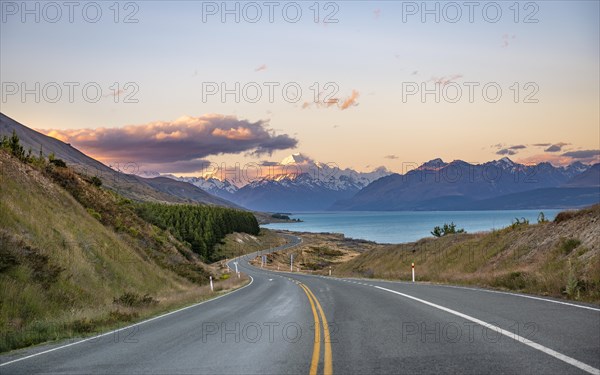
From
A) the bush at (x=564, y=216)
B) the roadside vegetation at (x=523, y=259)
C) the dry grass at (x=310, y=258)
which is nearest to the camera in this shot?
the roadside vegetation at (x=523, y=259)

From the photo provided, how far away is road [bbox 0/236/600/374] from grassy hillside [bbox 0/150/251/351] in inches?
131

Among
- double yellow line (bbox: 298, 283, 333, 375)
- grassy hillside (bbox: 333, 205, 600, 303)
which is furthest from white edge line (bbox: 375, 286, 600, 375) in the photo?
grassy hillside (bbox: 333, 205, 600, 303)

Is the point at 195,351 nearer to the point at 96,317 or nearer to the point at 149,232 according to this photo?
the point at 96,317

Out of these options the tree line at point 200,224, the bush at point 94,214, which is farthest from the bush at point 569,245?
the tree line at point 200,224

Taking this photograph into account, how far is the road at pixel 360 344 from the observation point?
25.3 feet

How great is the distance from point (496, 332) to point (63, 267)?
18246 millimetres

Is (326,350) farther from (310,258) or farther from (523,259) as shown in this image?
(310,258)

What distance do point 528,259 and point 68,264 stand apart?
24915 mm

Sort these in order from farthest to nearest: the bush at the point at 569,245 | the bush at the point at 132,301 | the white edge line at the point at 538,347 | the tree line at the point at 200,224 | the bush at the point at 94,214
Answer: the tree line at the point at 200,224 < the bush at the point at 94,214 < the bush at the point at 569,245 < the bush at the point at 132,301 < the white edge line at the point at 538,347

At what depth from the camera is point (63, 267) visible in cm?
2136

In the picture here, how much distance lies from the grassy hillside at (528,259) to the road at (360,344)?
2.62m

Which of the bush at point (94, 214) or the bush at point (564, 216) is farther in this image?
the bush at point (94, 214)

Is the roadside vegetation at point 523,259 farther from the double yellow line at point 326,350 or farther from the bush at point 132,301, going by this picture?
the bush at point 132,301

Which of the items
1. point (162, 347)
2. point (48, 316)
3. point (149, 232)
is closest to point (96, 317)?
point (48, 316)
